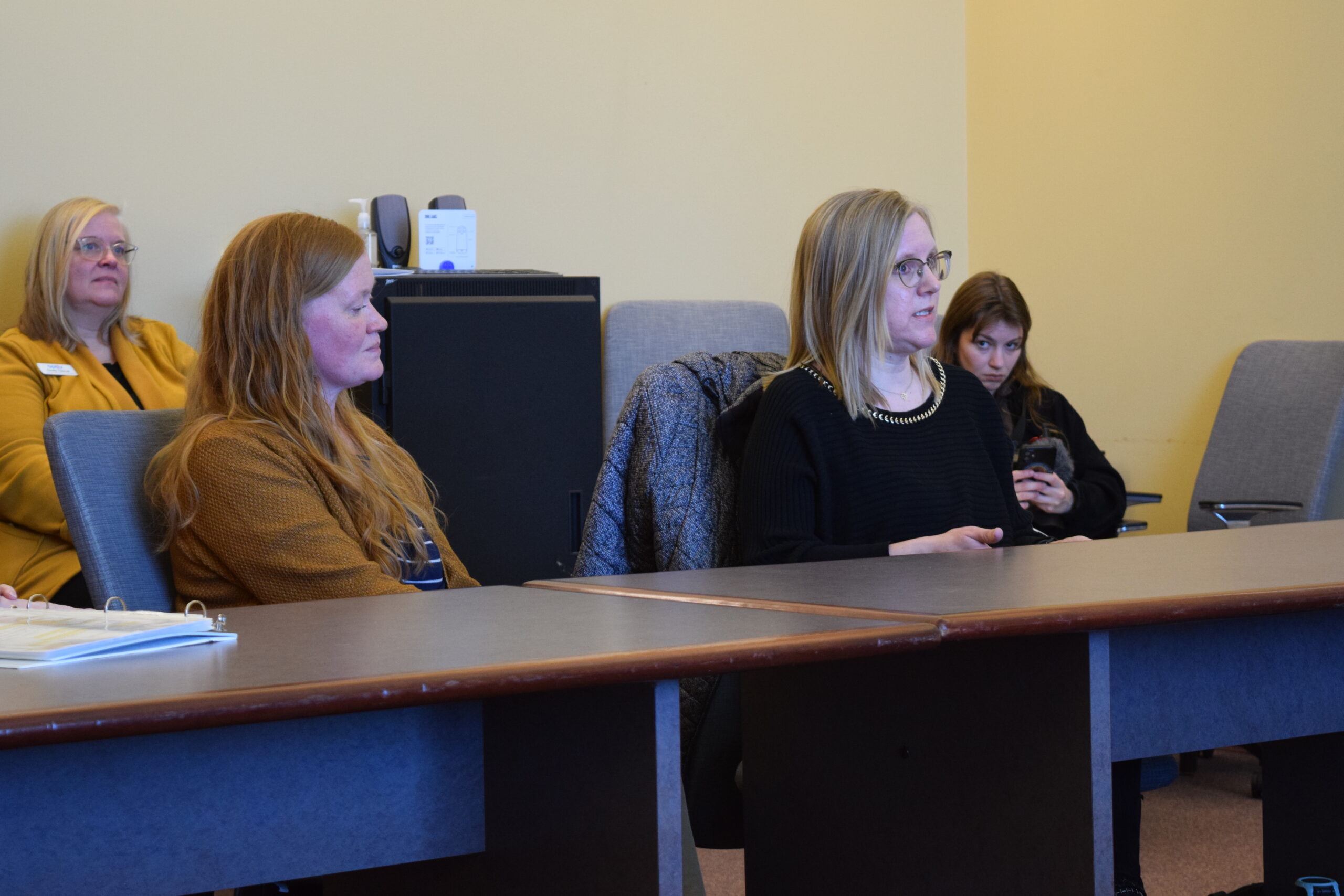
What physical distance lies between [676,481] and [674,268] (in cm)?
190

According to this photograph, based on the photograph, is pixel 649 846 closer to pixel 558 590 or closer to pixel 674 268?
pixel 558 590

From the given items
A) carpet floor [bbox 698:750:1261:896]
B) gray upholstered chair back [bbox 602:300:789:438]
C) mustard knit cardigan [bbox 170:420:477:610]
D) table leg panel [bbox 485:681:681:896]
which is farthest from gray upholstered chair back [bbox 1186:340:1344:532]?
table leg panel [bbox 485:681:681:896]

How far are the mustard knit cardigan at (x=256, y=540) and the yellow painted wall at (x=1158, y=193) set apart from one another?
2616mm

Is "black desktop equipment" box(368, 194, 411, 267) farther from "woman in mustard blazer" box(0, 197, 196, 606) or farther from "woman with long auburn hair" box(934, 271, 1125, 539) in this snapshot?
"woman with long auburn hair" box(934, 271, 1125, 539)

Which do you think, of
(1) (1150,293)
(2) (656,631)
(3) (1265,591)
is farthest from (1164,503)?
(2) (656,631)

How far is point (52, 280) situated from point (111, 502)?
155cm

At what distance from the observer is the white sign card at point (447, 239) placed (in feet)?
10.7

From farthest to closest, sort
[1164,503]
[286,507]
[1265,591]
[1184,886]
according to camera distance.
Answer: [1164,503] < [1184,886] < [286,507] < [1265,591]

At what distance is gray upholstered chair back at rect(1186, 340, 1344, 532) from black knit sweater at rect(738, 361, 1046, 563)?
133cm

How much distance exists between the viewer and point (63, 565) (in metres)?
2.57

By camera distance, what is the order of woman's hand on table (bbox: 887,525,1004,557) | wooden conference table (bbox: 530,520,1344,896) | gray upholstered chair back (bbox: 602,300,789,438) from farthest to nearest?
gray upholstered chair back (bbox: 602,300,789,438), woman's hand on table (bbox: 887,525,1004,557), wooden conference table (bbox: 530,520,1344,896)

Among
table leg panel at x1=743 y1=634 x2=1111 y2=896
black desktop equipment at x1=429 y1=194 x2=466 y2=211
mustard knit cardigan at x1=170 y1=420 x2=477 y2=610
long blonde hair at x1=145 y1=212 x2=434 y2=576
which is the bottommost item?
table leg panel at x1=743 y1=634 x2=1111 y2=896

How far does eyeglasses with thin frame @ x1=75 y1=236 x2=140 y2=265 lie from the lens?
2.86 meters

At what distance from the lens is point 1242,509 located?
9.62 feet
